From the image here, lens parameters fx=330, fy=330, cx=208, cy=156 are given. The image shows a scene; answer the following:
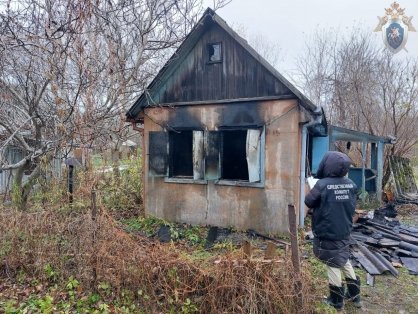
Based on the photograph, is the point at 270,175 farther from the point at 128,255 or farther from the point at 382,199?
the point at 382,199

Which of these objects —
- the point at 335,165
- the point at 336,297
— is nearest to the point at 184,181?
the point at 335,165

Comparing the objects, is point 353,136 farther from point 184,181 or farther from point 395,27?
point 395,27

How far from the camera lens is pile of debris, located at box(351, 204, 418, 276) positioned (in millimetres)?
6242

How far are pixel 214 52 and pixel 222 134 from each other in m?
2.25

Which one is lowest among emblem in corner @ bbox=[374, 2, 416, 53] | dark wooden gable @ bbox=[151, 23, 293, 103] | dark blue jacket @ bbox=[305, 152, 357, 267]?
dark blue jacket @ bbox=[305, 152, 357, 267]

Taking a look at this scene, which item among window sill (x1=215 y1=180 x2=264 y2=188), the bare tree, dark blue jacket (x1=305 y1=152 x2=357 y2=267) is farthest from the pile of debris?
the bare tree

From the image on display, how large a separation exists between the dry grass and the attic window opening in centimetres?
528

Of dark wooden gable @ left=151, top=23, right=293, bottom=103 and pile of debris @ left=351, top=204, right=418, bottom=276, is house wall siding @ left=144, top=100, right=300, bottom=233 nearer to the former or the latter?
dark wooden gable @ left=151, top=23, right=293, bottom=103

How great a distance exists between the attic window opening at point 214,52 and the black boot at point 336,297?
20.3ft

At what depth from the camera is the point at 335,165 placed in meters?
4.48

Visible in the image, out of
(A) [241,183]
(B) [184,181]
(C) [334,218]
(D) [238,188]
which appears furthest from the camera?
(B) [184,181]

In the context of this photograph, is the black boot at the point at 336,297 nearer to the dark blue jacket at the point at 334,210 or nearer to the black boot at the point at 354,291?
the black boot at the point at 354,291

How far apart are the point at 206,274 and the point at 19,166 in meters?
5.05

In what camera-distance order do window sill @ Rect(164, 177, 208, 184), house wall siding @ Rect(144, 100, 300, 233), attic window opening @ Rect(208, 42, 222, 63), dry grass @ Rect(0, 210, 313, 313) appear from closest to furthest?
dry grass @ Rect(0, 210, 313, 313) < house wall siding @ Rect(144, 100, 300, 233) < attic window opening @ Rect(208, 42, 222, 63) < window sill @ Rect(164, 177, 208, 184)
